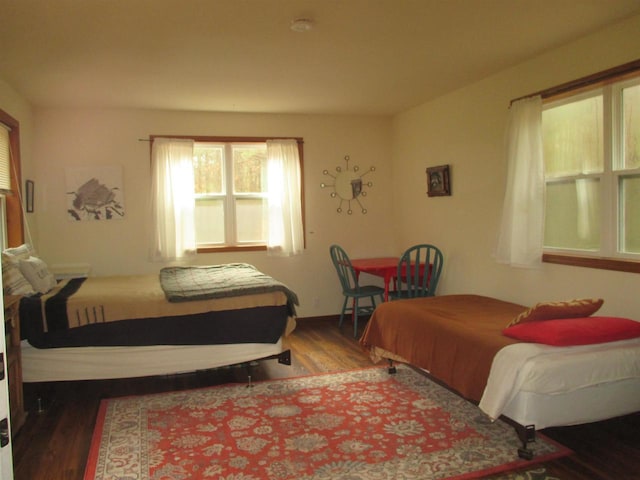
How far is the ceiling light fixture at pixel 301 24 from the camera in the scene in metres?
2.90

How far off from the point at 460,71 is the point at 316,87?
1.22 metres

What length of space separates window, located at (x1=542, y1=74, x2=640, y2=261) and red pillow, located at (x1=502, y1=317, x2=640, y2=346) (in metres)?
0.63

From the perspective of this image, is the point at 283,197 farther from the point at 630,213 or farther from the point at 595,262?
the point at 630,213

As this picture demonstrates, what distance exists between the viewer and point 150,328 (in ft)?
11.3

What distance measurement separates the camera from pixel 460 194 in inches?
188

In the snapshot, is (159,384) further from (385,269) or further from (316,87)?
(316,87)

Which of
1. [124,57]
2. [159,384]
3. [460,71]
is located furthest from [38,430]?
[460,71]

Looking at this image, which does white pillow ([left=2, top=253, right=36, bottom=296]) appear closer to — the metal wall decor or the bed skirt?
the bed skirt

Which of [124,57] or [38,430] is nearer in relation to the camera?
[38,430]

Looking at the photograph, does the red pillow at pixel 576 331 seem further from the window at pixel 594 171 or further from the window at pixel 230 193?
the window at pixel 230 193

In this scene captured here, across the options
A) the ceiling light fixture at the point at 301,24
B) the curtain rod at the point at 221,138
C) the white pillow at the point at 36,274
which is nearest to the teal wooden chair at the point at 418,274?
the curtain rod at the point at 221,138

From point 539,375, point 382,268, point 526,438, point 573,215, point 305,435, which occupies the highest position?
point 573,215

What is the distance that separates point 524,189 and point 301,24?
6.66ft

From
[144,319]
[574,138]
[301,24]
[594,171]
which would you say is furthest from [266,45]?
[594,171]
